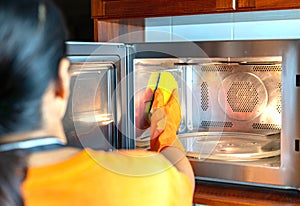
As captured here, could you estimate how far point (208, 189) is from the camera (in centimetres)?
118

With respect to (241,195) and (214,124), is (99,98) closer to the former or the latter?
(214,124)

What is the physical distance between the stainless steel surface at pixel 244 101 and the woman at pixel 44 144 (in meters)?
0.53

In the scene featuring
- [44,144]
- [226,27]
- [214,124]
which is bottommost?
[214,124]

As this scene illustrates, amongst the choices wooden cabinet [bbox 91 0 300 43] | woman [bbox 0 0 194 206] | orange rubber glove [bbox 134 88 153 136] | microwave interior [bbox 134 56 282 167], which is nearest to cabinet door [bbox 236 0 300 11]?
wooden cabinet [bbox 91 0 300 43]

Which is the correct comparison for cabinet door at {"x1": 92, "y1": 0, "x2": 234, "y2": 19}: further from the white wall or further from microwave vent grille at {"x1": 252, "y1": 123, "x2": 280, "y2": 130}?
microwave vent grille at {"x1": 252, "y1": 123, "x2": 280, "y2": 130}

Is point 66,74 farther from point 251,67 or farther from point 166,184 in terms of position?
point 251,67

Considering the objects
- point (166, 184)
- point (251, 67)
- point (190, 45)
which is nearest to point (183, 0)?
point (190, 45)

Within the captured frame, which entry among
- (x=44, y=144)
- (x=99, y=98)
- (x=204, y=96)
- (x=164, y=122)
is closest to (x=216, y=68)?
(x=204, y=96)

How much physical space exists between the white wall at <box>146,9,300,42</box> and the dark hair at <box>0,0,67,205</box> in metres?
0.81

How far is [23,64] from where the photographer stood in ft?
1.68

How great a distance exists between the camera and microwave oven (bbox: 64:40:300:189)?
110 centimetres

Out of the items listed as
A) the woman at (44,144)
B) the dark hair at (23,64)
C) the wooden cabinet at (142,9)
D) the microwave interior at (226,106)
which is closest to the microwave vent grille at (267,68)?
the microwave interior at (226,106)

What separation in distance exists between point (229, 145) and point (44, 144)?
30.6 inches

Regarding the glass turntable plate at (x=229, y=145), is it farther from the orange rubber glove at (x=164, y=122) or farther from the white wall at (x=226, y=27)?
the white wall at (x=226, y=27)
